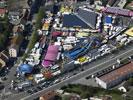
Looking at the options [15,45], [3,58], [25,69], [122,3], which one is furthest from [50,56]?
[122,3]

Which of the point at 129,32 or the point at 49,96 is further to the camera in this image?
the point at 129,32

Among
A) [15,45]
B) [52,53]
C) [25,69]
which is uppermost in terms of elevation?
[15,45]

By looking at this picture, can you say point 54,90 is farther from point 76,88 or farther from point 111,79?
point 111,79

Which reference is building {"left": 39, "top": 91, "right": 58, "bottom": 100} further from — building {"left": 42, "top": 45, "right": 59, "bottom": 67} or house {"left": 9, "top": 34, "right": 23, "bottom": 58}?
house {"left": 9, "top": 34, "right": 23, "bottom": 58}

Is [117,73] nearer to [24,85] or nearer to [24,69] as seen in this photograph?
[24,85]

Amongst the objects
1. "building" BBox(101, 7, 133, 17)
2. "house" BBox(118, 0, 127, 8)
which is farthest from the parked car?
"house" BBox(118, 0, 127, 8)

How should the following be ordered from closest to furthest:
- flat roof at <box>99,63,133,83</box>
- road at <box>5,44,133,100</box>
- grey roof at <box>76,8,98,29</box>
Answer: road at <box>5,44,133,100</box>
flat roof at <box>99,63,133,83</box>
grey roof at <box>76,8,98,29</box>

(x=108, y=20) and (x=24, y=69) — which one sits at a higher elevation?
(x=108, y=20)

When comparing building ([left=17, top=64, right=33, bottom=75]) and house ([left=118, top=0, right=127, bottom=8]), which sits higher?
house ([left=118, top=0, right=127, bottom=8])
